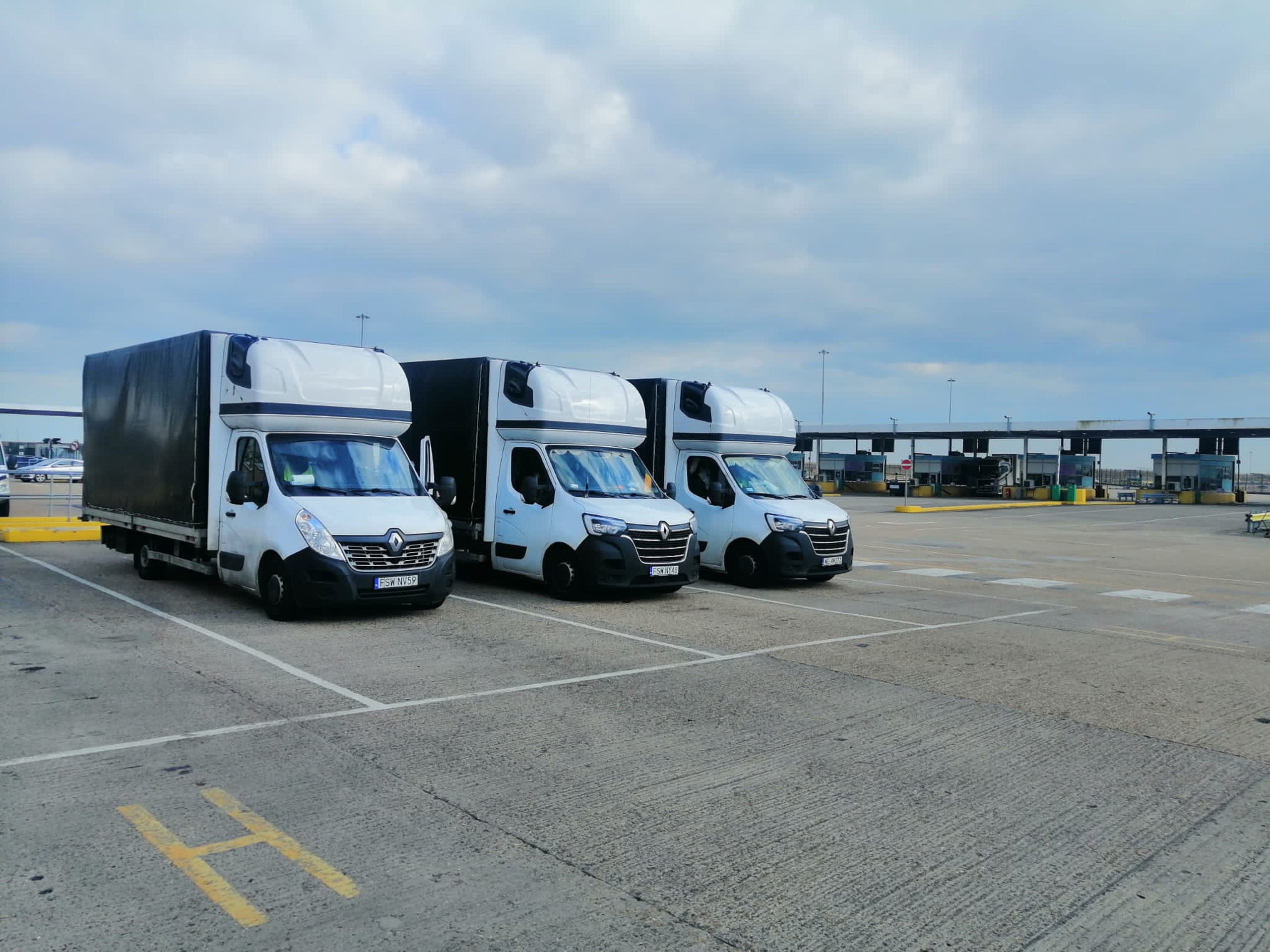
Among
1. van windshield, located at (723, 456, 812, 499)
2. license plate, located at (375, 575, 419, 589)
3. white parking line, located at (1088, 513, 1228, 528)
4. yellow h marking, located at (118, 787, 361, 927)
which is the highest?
van windshield, located at (723, 456, 812, 499)

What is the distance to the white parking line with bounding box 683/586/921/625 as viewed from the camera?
1178 centimetres

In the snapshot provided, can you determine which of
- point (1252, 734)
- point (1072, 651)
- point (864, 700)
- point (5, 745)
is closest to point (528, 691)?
point (864, 700)

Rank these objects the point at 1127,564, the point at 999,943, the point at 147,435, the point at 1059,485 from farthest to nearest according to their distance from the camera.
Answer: the point at 1059,485, the point at 1127,564, the point at 147,435, the point at 999,943

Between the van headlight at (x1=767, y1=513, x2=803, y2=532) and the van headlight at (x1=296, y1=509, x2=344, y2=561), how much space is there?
649cm

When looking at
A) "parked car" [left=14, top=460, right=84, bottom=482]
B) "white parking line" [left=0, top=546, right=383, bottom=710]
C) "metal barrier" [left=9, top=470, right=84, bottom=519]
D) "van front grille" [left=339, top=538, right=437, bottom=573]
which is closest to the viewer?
"white parking line" [left=0, top=546, right=383, bottom=710]

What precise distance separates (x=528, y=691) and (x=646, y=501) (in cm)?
596

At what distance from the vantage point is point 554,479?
12.9m

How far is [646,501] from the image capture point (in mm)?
13211

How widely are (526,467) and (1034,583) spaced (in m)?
8.95

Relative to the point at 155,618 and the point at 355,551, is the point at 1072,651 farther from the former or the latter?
the point at 155,618

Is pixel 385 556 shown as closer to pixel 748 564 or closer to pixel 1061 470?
pixel 748 564

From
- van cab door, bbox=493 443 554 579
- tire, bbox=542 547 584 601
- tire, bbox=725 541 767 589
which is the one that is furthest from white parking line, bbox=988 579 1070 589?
van cab door, bbox=493 443 554 579

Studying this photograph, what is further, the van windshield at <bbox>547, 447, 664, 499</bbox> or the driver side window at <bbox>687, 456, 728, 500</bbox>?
the driver side window at <bbox>687, 456, 728, 500</bbox>

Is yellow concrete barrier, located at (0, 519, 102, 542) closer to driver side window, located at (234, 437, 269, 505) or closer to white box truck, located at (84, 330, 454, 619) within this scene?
white box truck, located at (84, 330, 454, 619)
